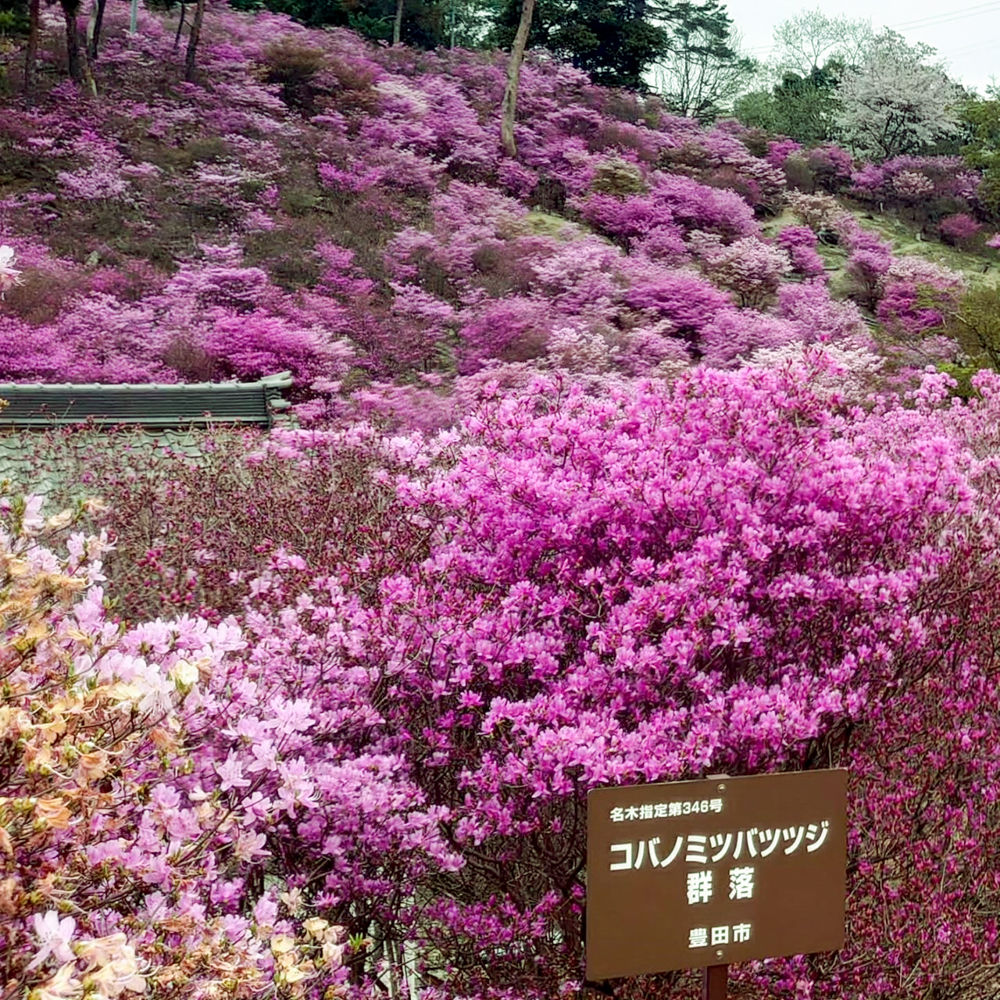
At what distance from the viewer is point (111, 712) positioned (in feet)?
5.66

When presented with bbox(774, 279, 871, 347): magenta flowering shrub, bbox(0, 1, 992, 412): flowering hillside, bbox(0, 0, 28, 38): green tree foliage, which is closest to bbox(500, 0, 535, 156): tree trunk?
bbox(0, 1, 992, 412): flowering hillside

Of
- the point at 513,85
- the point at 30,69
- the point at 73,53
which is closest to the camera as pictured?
the point at 30,69

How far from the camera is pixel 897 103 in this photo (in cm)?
2552

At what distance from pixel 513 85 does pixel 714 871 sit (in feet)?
63.7

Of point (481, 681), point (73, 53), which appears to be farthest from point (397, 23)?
point (481, 681)

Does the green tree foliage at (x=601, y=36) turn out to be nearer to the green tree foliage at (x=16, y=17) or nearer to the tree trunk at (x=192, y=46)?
the tree trunk at (x=192, y=46)

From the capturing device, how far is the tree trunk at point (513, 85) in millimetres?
19234

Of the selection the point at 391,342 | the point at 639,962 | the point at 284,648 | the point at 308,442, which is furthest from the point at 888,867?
the point at 391,342

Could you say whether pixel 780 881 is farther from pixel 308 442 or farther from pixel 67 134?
pixel 67 134

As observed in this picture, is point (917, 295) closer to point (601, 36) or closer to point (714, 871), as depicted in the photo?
point (601, 36)

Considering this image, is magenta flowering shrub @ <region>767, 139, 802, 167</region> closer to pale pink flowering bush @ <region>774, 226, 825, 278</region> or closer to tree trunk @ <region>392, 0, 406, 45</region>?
pale pink flowering bush @ <region>774, 226, 825, 278</region>

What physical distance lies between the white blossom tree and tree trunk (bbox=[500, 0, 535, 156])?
34.8ft

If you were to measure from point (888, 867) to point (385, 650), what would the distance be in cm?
161

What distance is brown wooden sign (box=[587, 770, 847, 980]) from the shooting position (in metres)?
2.10
